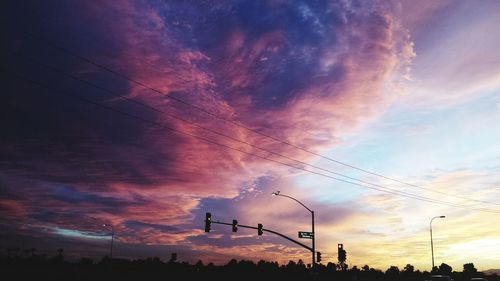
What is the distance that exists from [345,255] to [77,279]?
40071mm

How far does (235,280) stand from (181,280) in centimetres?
913

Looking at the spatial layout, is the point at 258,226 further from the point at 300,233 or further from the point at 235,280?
the point at 235,280

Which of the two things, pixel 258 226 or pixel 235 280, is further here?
pixel 235 280

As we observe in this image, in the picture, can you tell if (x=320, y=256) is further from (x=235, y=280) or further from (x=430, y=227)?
(x=430, y=227)

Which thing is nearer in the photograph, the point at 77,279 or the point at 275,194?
the point at 275,194

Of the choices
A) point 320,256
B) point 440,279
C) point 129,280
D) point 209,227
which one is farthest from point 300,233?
point 129,280

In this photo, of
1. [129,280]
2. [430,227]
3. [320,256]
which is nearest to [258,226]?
[320,256]

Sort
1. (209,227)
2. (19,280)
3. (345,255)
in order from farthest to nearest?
(19,280) → (345,255) → (209,227)

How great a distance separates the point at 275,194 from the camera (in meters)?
46.6

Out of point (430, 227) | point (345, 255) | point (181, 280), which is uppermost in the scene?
point (430, 227)

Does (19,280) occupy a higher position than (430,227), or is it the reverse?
(430,227)

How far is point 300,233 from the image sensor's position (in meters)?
43.9

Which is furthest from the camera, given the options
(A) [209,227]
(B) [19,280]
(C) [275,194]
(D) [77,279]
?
(D) [77,279]

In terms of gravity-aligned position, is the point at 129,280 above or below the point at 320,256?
below
